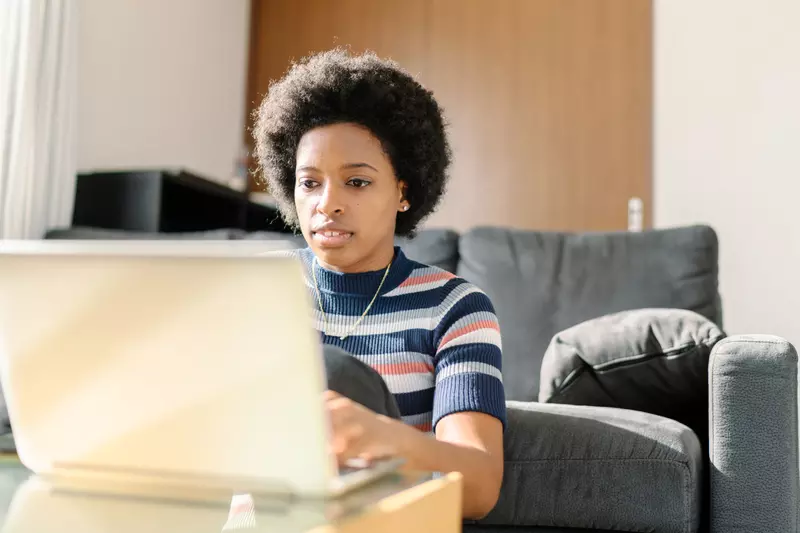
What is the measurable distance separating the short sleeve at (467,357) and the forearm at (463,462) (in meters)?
0.08

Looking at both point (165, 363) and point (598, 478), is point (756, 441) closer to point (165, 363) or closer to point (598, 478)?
point (598, 478)

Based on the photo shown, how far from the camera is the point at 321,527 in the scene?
1.52 feet

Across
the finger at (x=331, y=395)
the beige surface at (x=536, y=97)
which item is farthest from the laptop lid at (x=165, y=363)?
the beige surface at (x=536, y=97)

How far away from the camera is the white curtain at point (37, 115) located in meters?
2.31

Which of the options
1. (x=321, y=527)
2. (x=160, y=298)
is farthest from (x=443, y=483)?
(x=160, y=298)

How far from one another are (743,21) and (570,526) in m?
2.66

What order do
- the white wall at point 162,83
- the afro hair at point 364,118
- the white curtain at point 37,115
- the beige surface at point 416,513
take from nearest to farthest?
the beige surface at point 416,513
the afro hair at point 364,118
the white curtain at point 37,115
the white wall at point 162,83

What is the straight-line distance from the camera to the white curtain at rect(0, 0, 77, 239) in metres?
2.31

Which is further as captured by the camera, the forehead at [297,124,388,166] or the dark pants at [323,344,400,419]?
the forehead at [297,124,388,166]

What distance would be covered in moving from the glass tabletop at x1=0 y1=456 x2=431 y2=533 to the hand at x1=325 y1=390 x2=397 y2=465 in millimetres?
56

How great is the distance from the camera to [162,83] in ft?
10.6

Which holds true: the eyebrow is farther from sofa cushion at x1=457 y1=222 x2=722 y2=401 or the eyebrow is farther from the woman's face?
sofa cushion at x1=457 y1=222 x2=722 y2=401

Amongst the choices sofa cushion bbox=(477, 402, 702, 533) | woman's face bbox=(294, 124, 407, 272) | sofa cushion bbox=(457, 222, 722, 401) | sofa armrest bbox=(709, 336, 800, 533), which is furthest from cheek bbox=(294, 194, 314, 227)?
sofa cushion bbox=(457, 222, 722, 401)

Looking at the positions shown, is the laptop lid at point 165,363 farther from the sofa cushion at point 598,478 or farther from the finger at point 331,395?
the sofa cushion at point 598,478
